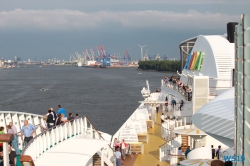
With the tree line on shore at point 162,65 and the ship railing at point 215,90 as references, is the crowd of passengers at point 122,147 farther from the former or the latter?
the tree line on shore at point 162,65

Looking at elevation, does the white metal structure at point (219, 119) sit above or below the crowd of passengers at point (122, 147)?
above

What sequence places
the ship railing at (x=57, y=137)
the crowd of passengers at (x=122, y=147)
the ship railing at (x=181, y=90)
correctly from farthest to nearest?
the ship railing at (x=181, y=90) < the crowd of passengers at (x=122, y=147) < the ship railing at (x=57, y=137)

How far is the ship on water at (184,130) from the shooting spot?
5031mm

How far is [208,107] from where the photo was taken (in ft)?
22.2

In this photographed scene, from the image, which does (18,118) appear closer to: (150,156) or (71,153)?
(150,156)

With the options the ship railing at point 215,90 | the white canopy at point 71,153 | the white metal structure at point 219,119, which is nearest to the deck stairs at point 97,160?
the white canopy at point 71,153

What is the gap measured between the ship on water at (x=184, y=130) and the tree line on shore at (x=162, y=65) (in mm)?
98968

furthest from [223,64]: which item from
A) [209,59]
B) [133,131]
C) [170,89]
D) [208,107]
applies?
[208,107]

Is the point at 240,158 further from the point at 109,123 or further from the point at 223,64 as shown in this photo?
the point at 109,123

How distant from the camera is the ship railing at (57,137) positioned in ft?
27.0

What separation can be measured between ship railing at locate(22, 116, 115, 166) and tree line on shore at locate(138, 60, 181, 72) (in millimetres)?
111080

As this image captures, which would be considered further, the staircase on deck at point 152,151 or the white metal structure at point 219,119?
the staircase on deck at point 152,151

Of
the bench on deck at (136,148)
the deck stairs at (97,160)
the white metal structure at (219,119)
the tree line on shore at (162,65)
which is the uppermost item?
the white metal structure at (219,119)

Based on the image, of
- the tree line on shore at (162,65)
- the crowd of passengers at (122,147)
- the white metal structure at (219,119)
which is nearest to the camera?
the white metal structure at (219,119)
